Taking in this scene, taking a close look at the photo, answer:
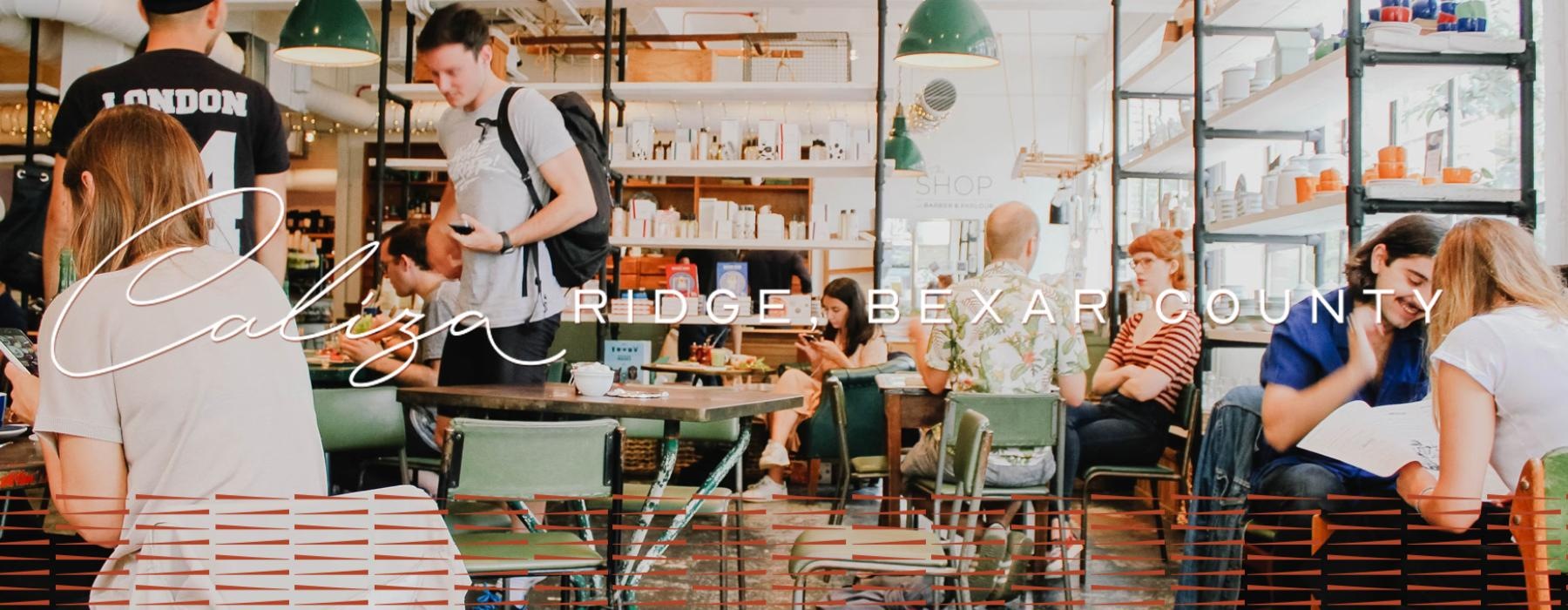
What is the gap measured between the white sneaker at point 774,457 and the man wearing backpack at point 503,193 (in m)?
2.75

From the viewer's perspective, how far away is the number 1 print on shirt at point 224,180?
2.33 m

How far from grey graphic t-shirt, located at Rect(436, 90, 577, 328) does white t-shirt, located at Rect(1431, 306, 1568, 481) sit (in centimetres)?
196

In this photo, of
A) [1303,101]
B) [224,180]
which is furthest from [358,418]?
[1303,101]

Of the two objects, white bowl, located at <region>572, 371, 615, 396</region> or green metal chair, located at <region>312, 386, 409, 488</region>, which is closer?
white bowl, located at <region>572, 371, 615, 396</region>

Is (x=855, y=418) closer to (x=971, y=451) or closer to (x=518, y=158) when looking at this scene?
(x=971, y=451)

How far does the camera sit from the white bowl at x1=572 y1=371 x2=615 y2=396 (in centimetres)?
278

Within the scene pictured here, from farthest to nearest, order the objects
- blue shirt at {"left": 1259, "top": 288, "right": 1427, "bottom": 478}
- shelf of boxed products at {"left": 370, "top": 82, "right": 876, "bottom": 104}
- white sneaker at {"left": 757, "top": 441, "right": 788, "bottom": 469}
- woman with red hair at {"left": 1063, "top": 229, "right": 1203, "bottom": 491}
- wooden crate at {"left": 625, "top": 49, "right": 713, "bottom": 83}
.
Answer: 1. wooden crate at {"left": 625, "top": 49, "right": 713, "bottom": 83}
2. shelf of boxed products at {"left": 370, "top": 82, "right": 876, "bottom": 104}
3. white sneaker at {"left": 757, "top": 441, "right": 788, "bottom": 469}
4. woman with red hair at {"left": 1063, "top": 229, "right": 1203, "bottom": 491}
5. blue shirt at {"left": 1259, "top": 288, "right": 1427, "bottom": 478}

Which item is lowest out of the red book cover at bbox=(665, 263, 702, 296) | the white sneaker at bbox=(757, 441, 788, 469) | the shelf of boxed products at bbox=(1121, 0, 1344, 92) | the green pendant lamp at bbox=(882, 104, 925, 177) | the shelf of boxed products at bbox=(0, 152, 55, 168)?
the white sneaker at bbox=(757, 441, 788, 469)

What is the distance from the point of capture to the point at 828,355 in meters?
5.62

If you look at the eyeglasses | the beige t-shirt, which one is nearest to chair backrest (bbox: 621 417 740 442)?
the beige t-shirt

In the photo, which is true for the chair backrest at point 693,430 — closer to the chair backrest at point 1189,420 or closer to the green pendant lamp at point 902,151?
the chair backrest at point 1189,420

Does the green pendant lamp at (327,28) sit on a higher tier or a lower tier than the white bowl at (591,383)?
higher

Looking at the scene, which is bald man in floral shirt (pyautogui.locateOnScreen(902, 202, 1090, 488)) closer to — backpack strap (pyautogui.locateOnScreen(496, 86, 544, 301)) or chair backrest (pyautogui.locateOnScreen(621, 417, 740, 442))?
chair backrest (pyautogui.locateOnScreen(621, 417, 740, 442))

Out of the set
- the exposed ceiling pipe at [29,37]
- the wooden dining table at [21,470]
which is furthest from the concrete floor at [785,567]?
the exposed ceiling pipe at [29,37]
